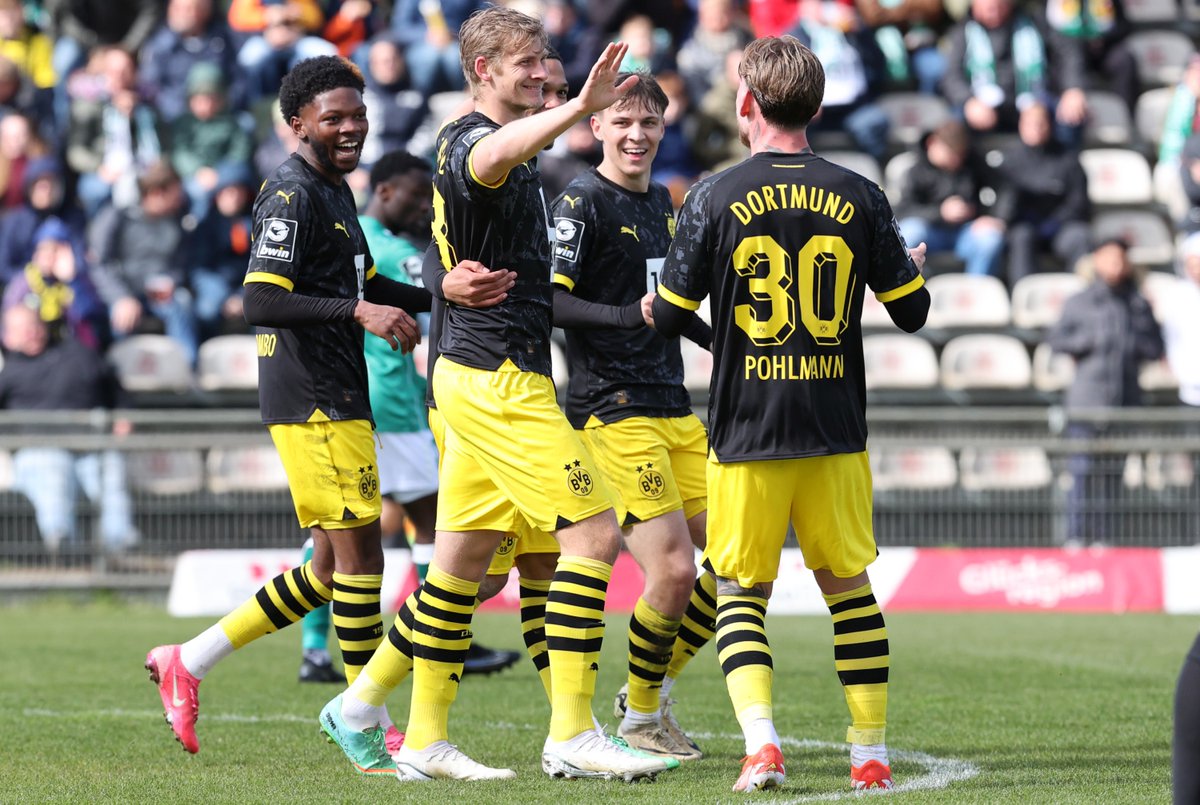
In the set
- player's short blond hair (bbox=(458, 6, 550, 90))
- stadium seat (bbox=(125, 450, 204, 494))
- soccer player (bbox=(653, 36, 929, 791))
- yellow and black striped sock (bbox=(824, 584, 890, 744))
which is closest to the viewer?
soccer player (bbox=(653, 36, 929, 791))

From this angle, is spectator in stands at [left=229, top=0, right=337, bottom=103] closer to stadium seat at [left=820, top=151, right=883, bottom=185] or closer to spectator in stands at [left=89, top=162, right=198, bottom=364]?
spectator in stands at [left=89, top=162, right=198, bottom=364]

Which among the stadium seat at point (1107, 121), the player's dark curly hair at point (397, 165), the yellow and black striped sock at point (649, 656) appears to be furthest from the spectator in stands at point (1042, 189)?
the yellow and black striped sock at point (649, 656)

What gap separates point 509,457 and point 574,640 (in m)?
0.66

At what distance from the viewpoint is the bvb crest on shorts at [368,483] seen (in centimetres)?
Result: 662

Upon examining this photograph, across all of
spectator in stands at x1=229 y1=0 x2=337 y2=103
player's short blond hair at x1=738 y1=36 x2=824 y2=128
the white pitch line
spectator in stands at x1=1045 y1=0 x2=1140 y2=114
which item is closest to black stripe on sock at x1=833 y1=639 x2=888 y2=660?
the white pitch line

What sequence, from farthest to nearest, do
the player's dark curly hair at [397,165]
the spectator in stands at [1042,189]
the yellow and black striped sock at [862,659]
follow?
1. the spectator in stands at [1042,189]
2. the player's dark curly hair at [397,165]
3. the yellow and black striped sock at [862,659]

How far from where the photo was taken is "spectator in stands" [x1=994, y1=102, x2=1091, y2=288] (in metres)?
16.6

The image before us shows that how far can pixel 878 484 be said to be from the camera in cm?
1334

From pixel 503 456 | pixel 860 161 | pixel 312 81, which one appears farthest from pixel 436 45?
pixel 503 456

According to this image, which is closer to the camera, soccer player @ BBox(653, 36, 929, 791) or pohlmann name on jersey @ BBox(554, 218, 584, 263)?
soccer player @ BBox(653, 36, 929, 791)

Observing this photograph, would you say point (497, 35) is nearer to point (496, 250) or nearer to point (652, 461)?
point (496, 250)

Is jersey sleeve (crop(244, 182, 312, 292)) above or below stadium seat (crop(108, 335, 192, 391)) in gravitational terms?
above

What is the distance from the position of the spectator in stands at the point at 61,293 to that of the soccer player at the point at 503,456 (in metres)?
9.26

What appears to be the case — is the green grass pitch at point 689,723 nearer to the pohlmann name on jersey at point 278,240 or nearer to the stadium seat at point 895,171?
the pohlmann name on jersey at point 278,240
